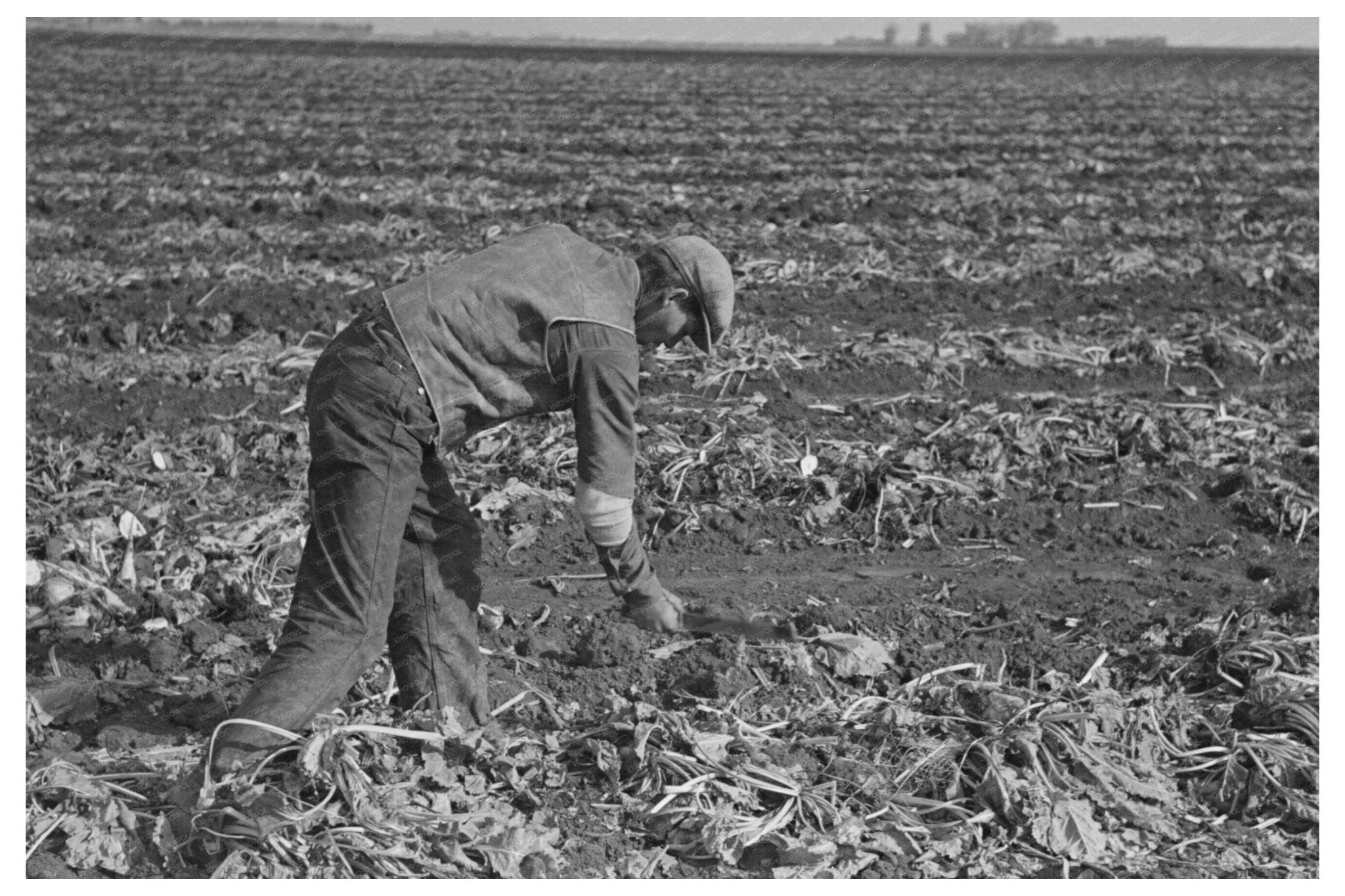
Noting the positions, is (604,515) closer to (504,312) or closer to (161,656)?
(504,312)

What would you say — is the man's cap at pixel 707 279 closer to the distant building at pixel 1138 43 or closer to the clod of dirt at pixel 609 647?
the clod of dirt at pixel 609 647

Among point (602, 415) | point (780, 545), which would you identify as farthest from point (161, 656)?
point (780, 545)

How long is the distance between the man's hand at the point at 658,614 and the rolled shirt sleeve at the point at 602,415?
0.24 meters

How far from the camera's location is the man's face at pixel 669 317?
3.92 meters

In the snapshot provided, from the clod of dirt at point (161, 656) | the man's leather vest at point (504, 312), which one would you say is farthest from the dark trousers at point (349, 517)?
the clod of dirt at point (161, 656)

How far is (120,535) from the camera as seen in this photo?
19.3 feet

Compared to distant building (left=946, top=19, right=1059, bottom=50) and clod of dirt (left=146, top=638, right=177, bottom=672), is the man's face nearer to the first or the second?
clod of dirt (left=146, top=638, right=177, bottom=672)

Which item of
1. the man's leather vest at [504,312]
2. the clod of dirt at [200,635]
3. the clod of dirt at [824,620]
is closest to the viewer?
the man's leather vest at [504,312]

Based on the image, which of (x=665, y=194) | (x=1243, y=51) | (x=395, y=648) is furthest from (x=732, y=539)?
(x=1243, y=51)

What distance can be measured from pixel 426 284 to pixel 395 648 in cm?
122

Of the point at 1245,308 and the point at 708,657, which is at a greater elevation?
the point at 1245,308

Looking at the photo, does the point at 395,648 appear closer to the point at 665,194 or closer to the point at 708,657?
the point at 708,657

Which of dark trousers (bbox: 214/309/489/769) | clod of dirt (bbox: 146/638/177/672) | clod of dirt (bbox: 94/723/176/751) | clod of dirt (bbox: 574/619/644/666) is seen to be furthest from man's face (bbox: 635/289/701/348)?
clod of dirt (bbox: 146/638/177/672)

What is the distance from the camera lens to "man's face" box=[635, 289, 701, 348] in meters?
3.92
